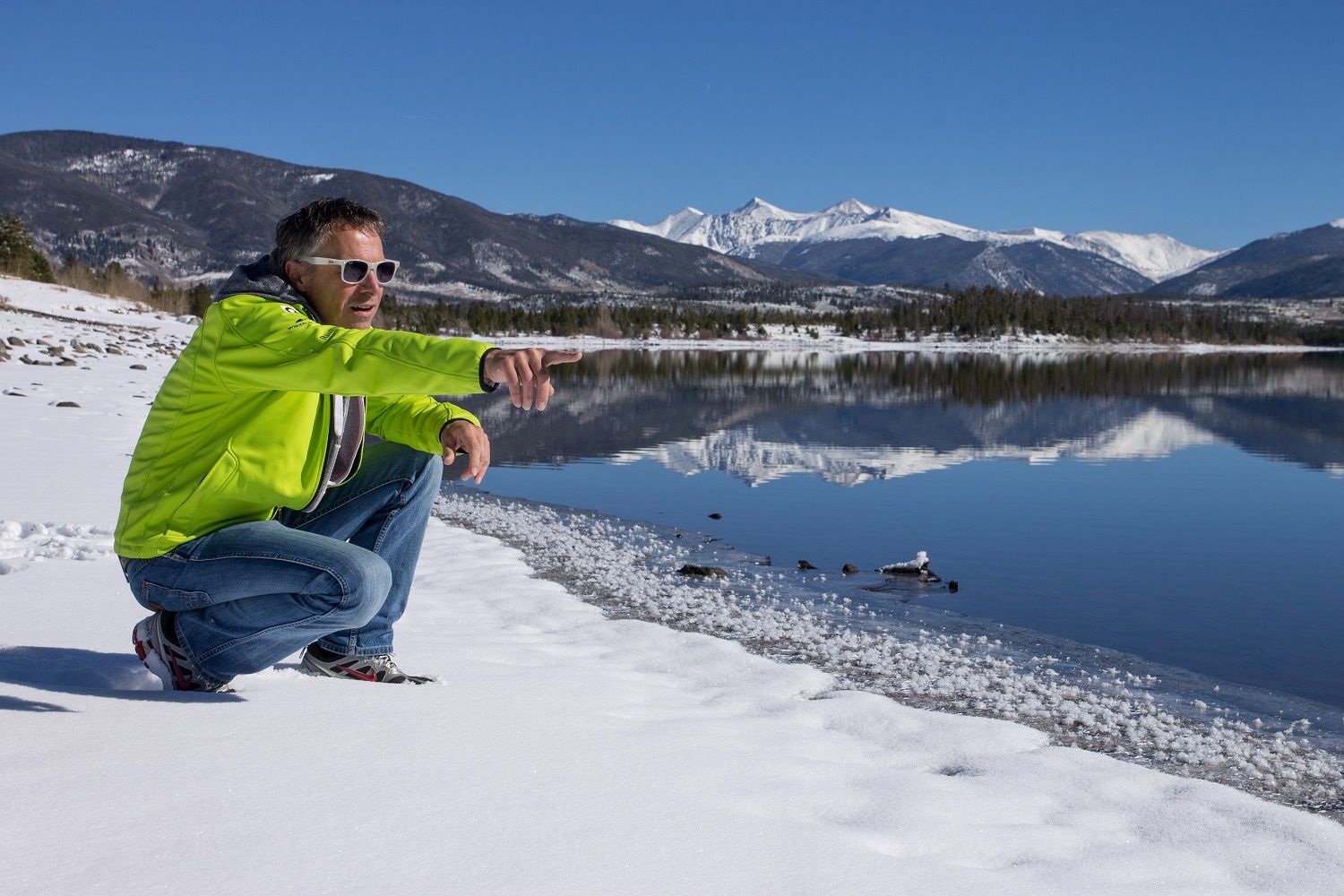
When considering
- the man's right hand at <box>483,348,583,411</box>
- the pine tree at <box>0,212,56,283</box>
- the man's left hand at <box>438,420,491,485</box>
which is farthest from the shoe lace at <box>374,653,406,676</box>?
the pine tree at <box>0,212,56,283</box>

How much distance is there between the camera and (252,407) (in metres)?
3.67

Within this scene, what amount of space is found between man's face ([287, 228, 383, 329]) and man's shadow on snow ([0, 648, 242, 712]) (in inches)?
59.5

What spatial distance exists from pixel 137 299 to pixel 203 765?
232 ft

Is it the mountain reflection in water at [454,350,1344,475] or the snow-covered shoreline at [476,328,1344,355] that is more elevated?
the snow-covered shoreline at [476,328,1344,355]

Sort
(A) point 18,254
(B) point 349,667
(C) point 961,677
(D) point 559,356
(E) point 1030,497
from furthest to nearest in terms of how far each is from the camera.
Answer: (A) point 18,254 → (E) point 1030,497 → (C) point 961,677 → (B) point 349,667 → (D) point 559,356

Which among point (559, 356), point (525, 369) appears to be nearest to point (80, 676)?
point (525, 369)

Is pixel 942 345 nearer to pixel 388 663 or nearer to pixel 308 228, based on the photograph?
pixel 388 663

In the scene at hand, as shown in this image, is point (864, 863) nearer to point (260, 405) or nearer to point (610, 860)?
point (610, 860)

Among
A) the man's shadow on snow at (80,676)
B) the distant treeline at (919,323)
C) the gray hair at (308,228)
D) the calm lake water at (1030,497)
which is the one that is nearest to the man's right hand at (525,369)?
the gray hair at (308,228)

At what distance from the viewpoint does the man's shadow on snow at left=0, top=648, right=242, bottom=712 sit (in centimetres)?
393

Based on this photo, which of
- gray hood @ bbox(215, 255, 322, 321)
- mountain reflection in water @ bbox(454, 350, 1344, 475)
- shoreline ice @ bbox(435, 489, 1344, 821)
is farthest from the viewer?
mountain reflection in water @ bbox(454, 350, 1344, 475)

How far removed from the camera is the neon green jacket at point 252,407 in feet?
10.7

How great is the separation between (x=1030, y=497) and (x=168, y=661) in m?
17.2

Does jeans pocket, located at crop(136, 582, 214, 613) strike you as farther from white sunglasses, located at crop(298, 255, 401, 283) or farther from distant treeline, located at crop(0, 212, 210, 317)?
distant treeline, located at crop(0, 212, 210, 317)
